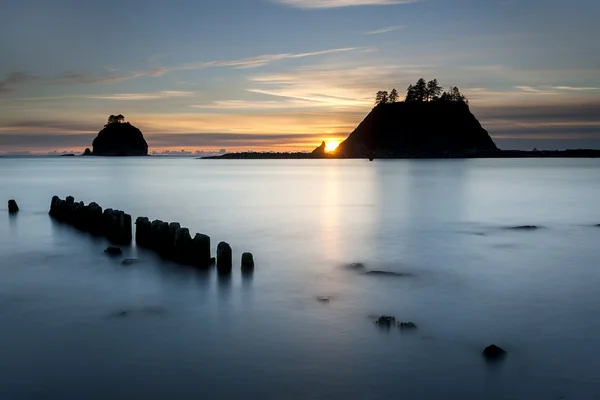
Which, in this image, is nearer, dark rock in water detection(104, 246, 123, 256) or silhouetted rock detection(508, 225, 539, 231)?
dark rock in water detection(104, 246, 123, 256)

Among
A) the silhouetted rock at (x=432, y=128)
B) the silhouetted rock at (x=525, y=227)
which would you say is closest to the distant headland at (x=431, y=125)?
the silhouetted rock at (x=432, y=128)

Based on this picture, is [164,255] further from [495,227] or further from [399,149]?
[399,149]

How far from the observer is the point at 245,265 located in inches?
543

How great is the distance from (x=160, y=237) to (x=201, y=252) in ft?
7.97

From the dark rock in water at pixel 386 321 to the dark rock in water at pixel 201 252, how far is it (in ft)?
18.5

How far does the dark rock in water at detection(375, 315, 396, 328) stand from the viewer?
9525mm

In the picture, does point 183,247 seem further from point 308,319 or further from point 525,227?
point 525,227

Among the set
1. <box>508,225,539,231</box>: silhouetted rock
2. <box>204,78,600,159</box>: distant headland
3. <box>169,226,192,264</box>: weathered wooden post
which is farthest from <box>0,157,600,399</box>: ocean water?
<box>204,78,600,159</box>: distant headland

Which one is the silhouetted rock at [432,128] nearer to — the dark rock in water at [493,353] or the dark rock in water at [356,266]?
the dark rock in water at [356,266]

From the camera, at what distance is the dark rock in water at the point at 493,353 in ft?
25.7

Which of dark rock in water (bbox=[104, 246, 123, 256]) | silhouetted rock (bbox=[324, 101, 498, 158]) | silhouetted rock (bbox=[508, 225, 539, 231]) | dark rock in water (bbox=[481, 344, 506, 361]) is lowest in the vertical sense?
silhouetted rock (bbox=[508, 225, 539, 231])

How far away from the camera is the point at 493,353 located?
790 centimetres

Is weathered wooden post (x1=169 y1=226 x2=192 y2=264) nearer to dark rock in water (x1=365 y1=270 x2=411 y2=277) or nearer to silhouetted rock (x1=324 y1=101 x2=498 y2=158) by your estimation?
dark rock in water (x1=365 y1=270 x2=411 y2=277)

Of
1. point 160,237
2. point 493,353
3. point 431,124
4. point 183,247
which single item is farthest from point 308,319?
point 431,124
